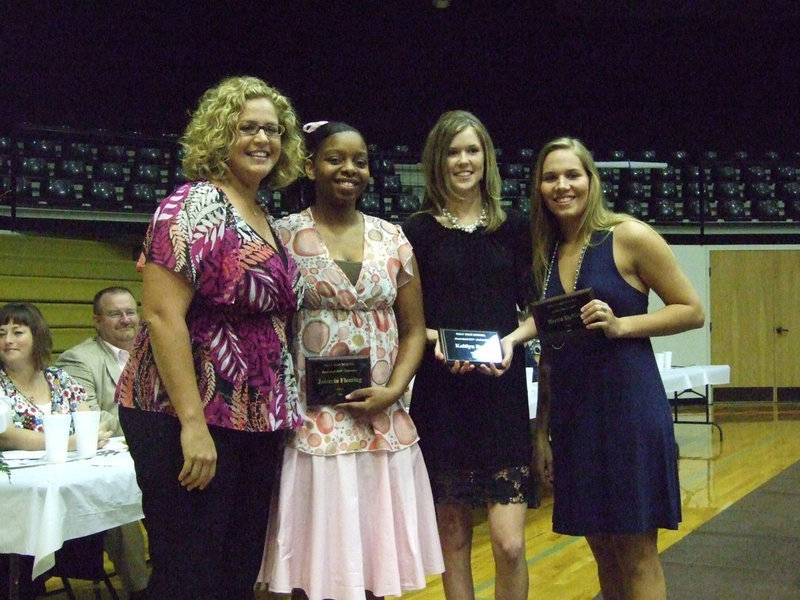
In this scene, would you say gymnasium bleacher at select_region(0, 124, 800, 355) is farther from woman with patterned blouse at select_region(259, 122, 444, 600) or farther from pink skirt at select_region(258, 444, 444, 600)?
pink skirt at select_region(258, 444, 444, 600)

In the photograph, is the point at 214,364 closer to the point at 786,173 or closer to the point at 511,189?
the point at 511,189

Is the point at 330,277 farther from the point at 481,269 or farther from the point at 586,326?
the point at 586,326

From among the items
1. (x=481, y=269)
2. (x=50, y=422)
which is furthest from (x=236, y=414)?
(x=50, y=422)

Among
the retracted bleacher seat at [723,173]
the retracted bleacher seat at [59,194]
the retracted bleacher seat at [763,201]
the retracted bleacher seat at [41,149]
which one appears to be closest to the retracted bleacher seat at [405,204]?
the retracted bleacher seat at [59,194]

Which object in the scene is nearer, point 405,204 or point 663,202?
point 405,204

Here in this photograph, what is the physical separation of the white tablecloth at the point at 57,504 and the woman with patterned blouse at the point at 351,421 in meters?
0.81

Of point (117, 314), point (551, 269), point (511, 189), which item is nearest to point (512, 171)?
point (511, 189)

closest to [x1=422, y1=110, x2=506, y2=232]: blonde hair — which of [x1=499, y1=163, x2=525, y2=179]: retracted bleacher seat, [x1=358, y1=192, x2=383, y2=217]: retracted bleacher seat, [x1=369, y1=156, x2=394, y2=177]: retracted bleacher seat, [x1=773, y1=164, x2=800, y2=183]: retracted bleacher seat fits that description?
[x1=358, y1=192, x2=383, y2=217]: retracted bleacher seat

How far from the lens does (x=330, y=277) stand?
234 cm

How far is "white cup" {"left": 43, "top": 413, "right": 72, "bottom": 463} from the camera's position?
118 inches

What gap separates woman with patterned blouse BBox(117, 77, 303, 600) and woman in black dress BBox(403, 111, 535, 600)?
0.55 m

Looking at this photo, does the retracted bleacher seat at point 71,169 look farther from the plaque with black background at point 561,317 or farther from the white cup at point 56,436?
the plaque with black background at point 561,317

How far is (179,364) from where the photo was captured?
1.96m

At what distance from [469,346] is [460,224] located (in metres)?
0.40
